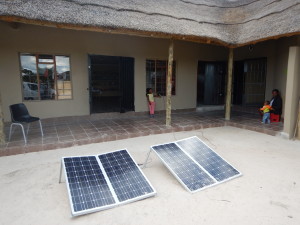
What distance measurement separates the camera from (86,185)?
258 centimetres

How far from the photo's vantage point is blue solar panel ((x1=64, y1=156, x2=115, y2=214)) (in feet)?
7.80

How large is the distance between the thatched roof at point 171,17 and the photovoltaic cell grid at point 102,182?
2.93 meters

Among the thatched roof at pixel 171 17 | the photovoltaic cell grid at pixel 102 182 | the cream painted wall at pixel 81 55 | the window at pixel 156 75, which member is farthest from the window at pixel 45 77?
the photovoltaic cell grid at pixel 102 182

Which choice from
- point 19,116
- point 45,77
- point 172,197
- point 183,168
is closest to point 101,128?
point 19,116

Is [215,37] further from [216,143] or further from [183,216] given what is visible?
[183,216]

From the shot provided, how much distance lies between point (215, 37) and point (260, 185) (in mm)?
4170

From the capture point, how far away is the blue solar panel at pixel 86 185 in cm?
238

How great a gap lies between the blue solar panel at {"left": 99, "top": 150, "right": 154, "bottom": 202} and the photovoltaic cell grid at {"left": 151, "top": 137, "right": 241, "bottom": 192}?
49cm

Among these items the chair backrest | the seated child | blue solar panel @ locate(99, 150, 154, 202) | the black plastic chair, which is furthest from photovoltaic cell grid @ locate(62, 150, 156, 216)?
the seated child

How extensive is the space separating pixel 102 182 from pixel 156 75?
18.6 ft

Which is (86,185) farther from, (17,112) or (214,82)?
(214,82)

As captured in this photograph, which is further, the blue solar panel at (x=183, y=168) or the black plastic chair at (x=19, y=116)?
the black plastic chair at (x=19, y=116)

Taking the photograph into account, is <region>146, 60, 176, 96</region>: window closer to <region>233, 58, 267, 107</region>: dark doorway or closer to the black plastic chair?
<region>233, 58, 267, 107</region>: dark doorway

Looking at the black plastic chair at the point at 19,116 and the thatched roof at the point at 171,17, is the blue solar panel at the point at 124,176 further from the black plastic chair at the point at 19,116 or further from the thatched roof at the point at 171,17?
the thatched roof at the point at 171,17
